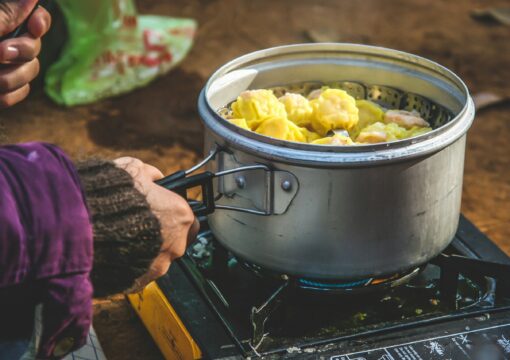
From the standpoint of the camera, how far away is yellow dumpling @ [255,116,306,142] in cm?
203

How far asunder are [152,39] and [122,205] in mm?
3979

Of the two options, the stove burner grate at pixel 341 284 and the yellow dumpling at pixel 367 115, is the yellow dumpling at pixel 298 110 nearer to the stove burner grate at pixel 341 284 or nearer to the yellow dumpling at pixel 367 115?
the yellow dumpling at pixel 367 115

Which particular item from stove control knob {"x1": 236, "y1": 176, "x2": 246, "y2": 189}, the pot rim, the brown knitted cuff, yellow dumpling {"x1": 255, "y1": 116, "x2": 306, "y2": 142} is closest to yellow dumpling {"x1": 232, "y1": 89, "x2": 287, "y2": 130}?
yellow dumpling {"x1": 255, "y1": 116, "x2": 306, "y2": 142}

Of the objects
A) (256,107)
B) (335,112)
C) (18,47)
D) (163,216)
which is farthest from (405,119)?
(18,47)

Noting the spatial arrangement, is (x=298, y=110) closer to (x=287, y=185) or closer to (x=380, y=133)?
→ (x=380, y=133)

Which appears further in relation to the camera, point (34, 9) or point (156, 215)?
point (34, 9)

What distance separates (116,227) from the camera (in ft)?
5.08

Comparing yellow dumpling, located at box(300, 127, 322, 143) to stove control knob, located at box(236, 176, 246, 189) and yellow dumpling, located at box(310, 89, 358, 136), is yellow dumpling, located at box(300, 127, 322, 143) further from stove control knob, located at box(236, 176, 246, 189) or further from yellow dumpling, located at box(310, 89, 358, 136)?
stove control knob, located at box(236, 176, 246, 189)

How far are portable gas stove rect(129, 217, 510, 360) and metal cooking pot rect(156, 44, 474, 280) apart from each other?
13 centimetres

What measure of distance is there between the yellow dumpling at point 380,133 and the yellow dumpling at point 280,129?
0.19 meters

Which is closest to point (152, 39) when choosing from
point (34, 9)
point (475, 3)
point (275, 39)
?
point (275, 39)

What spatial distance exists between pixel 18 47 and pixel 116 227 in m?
0.76

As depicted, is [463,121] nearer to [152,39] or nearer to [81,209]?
[81,209]

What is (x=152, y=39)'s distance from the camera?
17.6 ft
